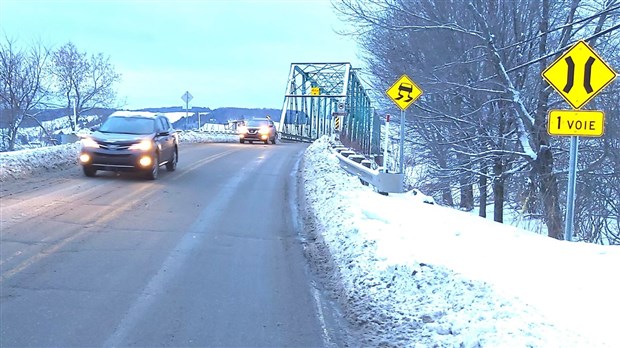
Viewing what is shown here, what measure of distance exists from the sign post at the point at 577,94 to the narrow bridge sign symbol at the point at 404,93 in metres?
5.19

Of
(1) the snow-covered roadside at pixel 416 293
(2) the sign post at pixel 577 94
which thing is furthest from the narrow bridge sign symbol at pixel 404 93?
(2) the sign post at pixel 577 94

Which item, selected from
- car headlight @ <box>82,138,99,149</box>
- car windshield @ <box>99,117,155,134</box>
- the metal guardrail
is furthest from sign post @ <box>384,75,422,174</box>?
car headlight @ <box>82,138,99,149</box>

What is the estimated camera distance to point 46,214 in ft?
31.4

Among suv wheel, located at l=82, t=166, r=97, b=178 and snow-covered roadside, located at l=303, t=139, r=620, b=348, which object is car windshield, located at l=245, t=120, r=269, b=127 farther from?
snow-covered roadside, located at l=303, t=139, r=620, b=348

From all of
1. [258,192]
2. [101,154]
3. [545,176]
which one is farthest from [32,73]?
[545,176]

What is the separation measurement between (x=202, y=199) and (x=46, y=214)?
337cm

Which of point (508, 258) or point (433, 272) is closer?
point (433, 272)

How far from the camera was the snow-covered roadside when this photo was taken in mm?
4414

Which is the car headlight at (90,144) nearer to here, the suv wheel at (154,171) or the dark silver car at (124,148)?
the dark silver car at (124,148)

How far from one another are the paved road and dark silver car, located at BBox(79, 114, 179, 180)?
1503 mm

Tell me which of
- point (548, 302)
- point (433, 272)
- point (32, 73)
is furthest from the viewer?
point (32, 73)

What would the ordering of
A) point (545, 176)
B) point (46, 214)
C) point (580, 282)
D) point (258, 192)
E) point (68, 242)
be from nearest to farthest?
point (580, 282), point (68, 242), point (46, 214), point (258, 192), point (545, 176)

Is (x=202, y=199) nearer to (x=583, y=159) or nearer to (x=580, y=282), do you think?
(x=580, y=282)

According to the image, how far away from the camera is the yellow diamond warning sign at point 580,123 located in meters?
8.67
